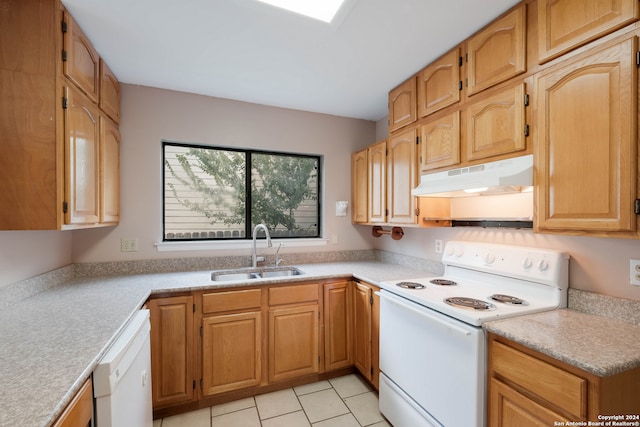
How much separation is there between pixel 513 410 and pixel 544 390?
0.18 m

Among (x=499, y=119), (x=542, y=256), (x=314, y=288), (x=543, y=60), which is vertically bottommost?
(x=314, y=288)

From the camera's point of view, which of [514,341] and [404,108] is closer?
[514,341]

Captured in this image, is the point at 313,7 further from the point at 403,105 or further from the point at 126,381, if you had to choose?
the point at 126,381

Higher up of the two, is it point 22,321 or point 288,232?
point 288,232

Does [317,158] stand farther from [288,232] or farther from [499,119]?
[499,119]

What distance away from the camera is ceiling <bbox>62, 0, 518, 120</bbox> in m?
1.48

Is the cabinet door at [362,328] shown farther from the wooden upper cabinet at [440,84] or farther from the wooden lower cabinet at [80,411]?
the wooden lower cabinet at [80,411]

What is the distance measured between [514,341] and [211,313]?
69.1 inches

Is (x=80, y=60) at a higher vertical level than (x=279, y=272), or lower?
higher

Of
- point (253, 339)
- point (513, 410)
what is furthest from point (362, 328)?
point (513, 410)

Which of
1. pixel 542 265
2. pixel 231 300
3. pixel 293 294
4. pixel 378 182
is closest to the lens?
pixel 542 265

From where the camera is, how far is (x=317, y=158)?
3.06 meters

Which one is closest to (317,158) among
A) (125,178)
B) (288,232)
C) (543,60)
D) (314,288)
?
(288,232)

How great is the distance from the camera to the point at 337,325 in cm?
235
